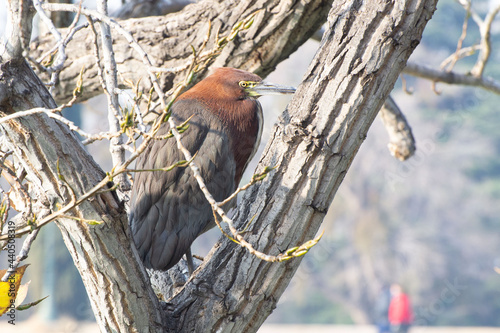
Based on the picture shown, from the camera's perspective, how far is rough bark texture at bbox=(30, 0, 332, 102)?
2.74 meters

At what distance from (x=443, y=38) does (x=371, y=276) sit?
1187 centimetres

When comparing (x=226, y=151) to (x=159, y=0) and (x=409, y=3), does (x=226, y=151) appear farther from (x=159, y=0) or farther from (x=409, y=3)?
(x=159, y=0)

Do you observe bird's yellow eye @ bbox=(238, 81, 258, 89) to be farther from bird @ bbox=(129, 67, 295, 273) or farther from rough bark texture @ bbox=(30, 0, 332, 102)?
rough bark texture @ bbox=(30, 0, 332, 102)

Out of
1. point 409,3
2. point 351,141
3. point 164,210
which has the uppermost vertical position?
point 409,3

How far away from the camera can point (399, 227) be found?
931 inches

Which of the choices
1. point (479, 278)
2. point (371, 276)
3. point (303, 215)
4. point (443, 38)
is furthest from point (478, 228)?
point (303, 215)

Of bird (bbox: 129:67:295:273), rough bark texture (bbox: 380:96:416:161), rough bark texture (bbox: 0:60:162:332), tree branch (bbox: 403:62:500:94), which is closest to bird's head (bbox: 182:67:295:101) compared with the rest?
bird (bbox: 129:67:295:273)

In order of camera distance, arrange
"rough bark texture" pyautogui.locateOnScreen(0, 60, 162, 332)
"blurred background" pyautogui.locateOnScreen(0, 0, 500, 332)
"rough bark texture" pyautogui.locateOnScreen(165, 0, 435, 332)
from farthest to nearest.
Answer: "blurred background" pyautogui.locateOnScreen(0, 0, 500, 332), "rough bark texture" pyautogui.locateOnScreen(165, 0, 435, 332), "rough bark texture" pyautogui.locateOnScreen(0, 60, 162, 332)

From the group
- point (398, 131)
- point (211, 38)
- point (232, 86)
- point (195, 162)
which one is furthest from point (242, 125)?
point (398, 131)

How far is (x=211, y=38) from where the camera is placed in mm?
2943

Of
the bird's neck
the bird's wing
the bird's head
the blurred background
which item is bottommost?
the blurred background

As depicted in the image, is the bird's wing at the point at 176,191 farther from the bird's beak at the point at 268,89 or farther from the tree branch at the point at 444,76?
the tree branch at the point at 444,76

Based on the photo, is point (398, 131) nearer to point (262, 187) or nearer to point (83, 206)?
point (262, 187)

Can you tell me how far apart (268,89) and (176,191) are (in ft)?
2.14
